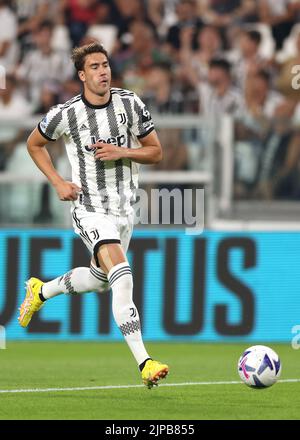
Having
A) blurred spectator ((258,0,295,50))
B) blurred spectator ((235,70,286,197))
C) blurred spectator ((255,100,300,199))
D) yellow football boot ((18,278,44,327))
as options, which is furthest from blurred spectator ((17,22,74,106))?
yellow football boot ((18,278,44,327))

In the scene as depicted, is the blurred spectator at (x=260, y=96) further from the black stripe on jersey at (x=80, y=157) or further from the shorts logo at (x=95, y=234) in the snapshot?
the shorts logo at (x=95, y=234)

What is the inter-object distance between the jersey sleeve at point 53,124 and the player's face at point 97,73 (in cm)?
35

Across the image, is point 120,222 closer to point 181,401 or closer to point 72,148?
point 72,148

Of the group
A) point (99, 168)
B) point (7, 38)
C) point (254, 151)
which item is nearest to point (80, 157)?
point (99, 168)

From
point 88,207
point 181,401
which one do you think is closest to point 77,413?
point 181,401

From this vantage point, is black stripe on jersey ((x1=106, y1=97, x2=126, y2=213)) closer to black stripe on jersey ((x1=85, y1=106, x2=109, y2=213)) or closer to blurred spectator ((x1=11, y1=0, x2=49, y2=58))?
black stripe on jersey ((x1=85, y1=106, x2=109, y2=213))

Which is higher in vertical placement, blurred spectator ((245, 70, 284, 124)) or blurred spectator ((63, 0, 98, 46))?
blurred spectator ((63, 0, 98, 46))

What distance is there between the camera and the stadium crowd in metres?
13.2

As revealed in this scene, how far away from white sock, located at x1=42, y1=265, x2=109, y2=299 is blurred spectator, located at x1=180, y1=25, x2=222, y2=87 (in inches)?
256

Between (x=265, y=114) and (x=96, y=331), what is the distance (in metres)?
3.61

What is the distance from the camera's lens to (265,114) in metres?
14.5

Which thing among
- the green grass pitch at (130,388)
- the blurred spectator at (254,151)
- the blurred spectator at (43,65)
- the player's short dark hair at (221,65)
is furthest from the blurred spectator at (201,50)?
the green grass pitch at (130,388)

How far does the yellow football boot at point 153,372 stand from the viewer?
775 centimetres

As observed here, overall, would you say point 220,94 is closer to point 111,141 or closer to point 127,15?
point 127,15
